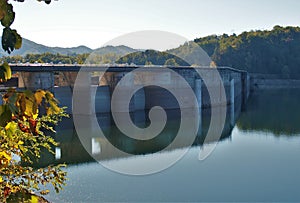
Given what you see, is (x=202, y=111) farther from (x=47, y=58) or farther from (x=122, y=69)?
(x=47, y=58)

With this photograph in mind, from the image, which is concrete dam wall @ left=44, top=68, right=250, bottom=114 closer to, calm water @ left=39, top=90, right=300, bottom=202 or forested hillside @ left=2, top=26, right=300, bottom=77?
calm water @ left=39, top=90, right=300, bottom=202

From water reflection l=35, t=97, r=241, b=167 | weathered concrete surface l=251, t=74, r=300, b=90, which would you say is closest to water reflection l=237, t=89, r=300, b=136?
water reflection l=35, t=97, r=241, b=167

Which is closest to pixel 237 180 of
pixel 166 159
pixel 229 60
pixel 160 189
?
pixel 160 189

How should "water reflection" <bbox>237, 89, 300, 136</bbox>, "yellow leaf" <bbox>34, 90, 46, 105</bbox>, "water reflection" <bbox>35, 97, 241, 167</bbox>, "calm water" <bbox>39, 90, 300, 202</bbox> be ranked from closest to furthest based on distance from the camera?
"yellow leaf" <bbox>34, 90, 46, 105</bbox>, "calm water" <bbox>39, 90, 300, 202</bbox>, "water reflection" <bbox>35, 97, 241, 167</bbox>, "water reflection" <bbox>237, 89, 300, 136</bbox>

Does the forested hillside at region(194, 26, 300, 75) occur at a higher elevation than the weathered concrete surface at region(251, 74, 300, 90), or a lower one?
higher

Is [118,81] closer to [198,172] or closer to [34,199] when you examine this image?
[198,172]

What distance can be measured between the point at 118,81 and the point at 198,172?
14.8 m

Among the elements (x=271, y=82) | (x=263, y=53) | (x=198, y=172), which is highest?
(x=263, y=53)

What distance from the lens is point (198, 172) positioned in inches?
442

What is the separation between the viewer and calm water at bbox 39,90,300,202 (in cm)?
920

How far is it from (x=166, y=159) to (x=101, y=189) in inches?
166

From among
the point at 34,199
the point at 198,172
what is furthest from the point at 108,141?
the point at 34,199

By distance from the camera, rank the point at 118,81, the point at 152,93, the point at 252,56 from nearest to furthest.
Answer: the point at 118,81 < the point at 152,93 < the point at 252,56

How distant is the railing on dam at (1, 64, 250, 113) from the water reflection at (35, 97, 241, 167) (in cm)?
180
